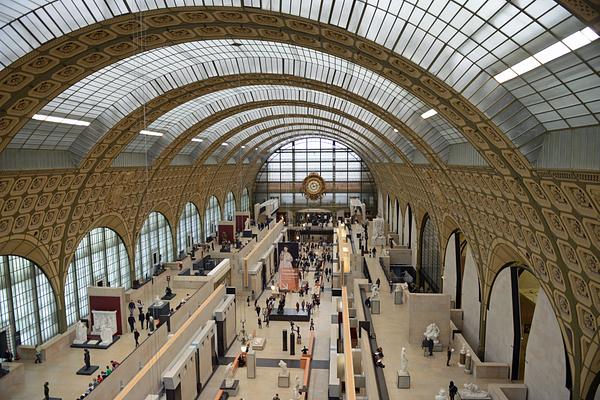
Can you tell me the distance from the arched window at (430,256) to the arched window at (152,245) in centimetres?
2333

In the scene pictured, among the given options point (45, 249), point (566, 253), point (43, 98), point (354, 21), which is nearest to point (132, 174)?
point (45, 249)

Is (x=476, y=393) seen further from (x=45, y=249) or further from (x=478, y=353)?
(x=45, y=249)

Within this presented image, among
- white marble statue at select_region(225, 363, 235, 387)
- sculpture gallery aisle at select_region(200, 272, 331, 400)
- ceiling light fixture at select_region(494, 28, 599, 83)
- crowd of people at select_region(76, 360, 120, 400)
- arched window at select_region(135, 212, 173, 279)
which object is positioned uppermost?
ceiling light fixture at select_region(494, 28, 599, 83)

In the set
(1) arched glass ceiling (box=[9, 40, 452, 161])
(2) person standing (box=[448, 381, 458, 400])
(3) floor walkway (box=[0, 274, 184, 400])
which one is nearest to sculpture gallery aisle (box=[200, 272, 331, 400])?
(3) floor walkway (box=[0, 274, 184, 400])

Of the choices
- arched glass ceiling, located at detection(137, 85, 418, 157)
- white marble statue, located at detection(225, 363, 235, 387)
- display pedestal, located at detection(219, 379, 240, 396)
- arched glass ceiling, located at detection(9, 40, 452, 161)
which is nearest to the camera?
arched glass ceiling, located at detection(9, 40, 452, 161)

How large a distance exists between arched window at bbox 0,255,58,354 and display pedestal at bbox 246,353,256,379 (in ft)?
38.8

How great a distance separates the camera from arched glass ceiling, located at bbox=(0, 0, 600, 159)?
970 centimetres

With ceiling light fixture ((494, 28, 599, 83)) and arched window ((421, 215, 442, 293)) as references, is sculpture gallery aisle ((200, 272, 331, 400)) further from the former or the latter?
ceiling light fixture ((494, 28, 599, 83))

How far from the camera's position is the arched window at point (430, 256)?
34.1 m

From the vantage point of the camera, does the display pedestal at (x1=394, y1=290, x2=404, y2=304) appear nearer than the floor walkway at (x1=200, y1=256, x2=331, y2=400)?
No

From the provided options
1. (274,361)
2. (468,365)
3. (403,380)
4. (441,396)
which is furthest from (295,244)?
(441,396)

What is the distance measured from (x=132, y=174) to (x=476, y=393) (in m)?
26.2

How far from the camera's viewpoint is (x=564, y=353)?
1526cm

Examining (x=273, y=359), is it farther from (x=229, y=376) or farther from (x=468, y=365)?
(x=468, y=365)
